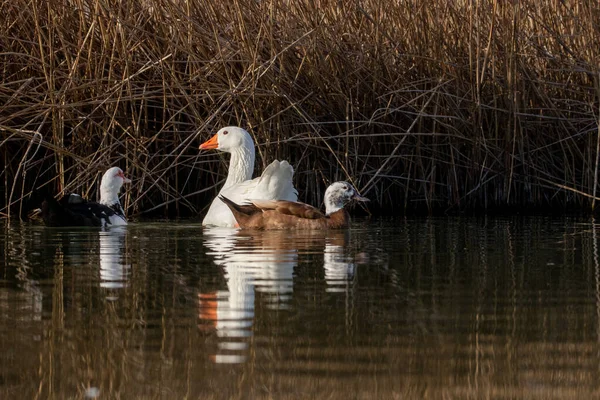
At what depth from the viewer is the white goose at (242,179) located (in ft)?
29.0

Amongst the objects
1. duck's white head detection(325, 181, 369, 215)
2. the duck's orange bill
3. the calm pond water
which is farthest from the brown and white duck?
the calm pond water

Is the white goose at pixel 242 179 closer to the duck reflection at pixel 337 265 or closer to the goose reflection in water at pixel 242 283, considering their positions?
the goose reflection in water at pixel 242 283

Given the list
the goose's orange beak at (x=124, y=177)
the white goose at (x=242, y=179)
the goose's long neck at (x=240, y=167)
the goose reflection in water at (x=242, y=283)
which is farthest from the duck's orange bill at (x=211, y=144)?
the goose reflection in water at (x=242, y=283)

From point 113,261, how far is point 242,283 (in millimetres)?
1397

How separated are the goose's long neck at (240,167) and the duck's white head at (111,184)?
1005 millimetres

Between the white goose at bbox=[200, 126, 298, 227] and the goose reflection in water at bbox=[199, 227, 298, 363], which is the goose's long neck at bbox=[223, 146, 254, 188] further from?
the goose reflection in water at bbox=[199, 227, 298, 363]

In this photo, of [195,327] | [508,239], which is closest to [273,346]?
[195,327]

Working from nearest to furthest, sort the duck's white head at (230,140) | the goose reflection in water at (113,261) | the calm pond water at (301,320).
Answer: the calm pond water at (301,320), the goose reflection in water at (113,261), the duck's white head at (230,140)

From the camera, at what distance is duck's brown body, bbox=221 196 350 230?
8.61 meters

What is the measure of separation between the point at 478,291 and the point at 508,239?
108 inches

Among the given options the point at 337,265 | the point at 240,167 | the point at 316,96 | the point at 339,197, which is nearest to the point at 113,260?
the point at 337,265

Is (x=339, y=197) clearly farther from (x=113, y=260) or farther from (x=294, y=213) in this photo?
(x=113, y=260)

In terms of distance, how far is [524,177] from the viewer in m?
10.6

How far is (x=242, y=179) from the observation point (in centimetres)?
1002
